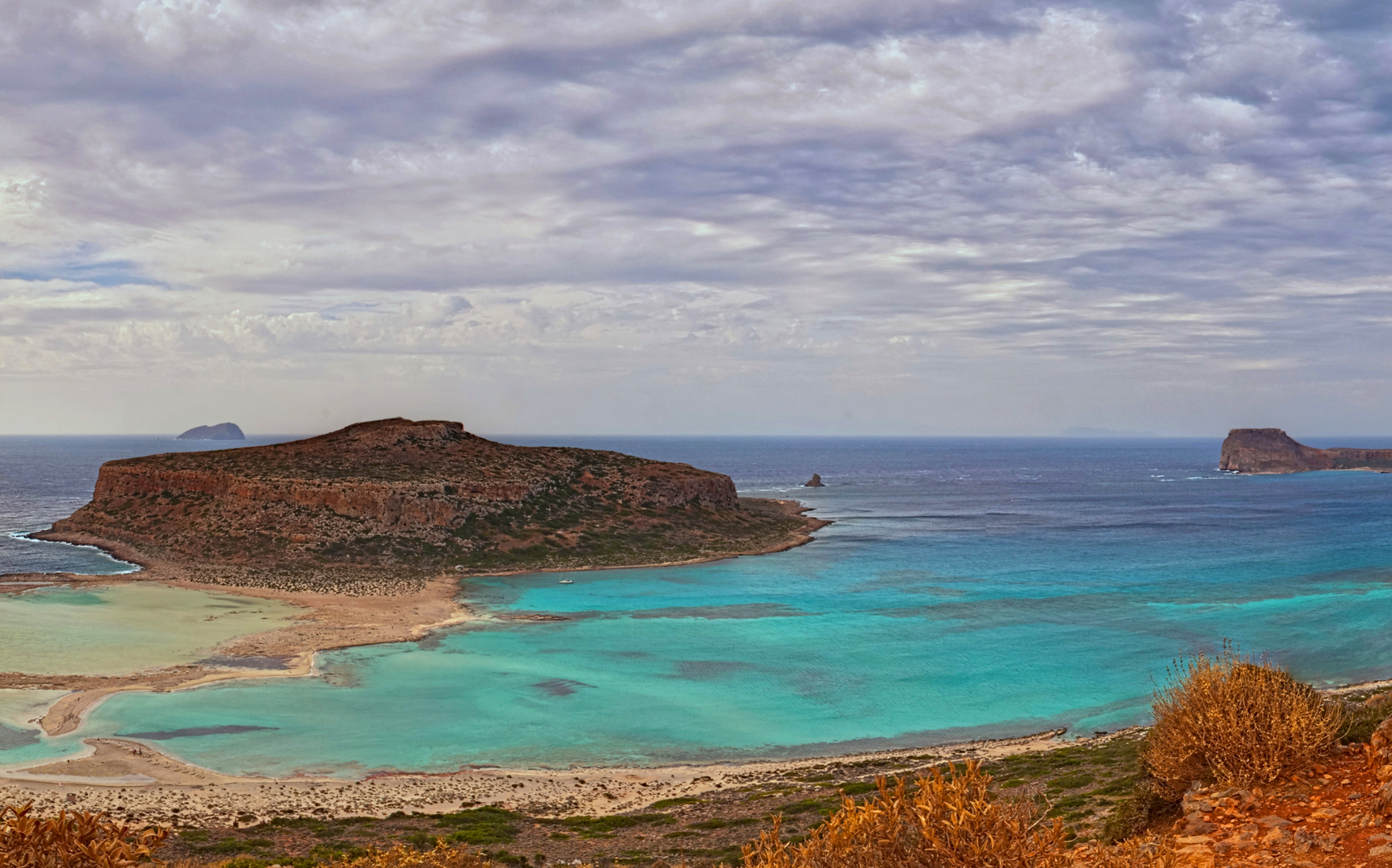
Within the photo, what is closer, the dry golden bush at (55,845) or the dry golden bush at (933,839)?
the dry golden bush at (933,839)

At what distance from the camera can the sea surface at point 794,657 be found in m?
36.3

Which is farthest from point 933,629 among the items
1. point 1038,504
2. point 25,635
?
point 1038,504

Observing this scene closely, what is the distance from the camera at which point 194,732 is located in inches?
1404

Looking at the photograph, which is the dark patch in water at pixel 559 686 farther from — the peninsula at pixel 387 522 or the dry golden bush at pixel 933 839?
the dry golden bush at pixel 933 839

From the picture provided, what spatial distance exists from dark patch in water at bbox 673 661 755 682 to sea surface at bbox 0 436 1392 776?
0.23 metres

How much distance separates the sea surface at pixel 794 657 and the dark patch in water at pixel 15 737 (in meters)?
0.19

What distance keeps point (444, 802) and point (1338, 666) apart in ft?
150

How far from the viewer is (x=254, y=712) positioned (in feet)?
126

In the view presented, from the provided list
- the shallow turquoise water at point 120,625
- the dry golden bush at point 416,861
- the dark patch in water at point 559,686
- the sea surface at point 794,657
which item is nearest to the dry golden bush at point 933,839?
the dry golden bush at point 416,861

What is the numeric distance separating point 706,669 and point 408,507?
4407 cm

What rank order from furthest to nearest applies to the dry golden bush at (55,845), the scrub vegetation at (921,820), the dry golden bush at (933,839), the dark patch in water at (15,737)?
the dark patch in water at (15,737) < the dry golden bush at (55,845) < the scrub vegetation at (921,820) < the dry golden bush at (933,839)

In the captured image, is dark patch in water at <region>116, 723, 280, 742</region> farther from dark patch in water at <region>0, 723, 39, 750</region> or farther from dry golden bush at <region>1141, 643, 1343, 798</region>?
dry golden bush at <region>1141, 643, 1343, 798</region>

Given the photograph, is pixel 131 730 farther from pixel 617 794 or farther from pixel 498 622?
pixel 498 622

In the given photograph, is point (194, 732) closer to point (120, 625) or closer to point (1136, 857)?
point (120, 625)
